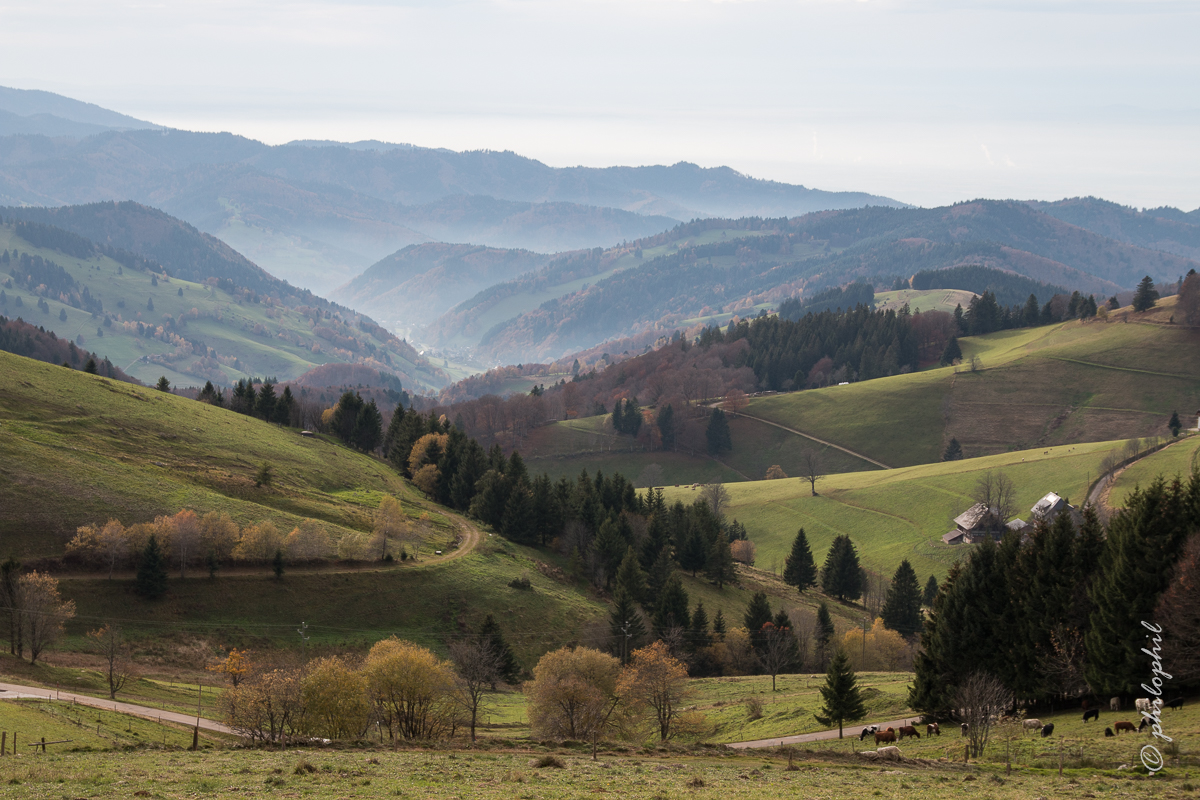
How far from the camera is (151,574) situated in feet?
261

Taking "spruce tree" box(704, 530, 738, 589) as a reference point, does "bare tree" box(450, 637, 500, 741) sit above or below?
above

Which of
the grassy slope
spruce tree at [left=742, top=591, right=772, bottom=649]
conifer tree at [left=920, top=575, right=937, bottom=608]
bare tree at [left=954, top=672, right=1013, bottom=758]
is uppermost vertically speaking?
the grassy slope

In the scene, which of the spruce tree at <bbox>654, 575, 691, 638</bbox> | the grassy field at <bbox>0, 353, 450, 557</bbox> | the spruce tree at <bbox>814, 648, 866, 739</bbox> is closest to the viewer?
the spruce tree at <bbox>814, 648, 866, 739</bbox>

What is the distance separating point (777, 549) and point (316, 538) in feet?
294

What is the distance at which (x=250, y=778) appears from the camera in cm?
3262

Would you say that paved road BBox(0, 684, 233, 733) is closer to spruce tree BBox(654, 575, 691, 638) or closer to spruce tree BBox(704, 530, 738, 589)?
spruce tree BBox(654, 575, 691, 638)

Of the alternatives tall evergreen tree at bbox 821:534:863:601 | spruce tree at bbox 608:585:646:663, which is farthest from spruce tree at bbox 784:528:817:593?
spruce tree at bbox 608:585:646:663

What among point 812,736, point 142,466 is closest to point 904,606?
point 812,736

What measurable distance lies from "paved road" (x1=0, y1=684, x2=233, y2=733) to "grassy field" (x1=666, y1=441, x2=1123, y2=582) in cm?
11012

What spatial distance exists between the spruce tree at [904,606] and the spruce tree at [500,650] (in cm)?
5628

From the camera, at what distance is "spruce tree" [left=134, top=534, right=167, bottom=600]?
7950 centimetres

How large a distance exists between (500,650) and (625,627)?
15.3 m

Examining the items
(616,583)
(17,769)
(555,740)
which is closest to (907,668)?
(616,583)

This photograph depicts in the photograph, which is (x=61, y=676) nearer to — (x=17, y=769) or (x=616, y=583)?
(x=17, y=769)
